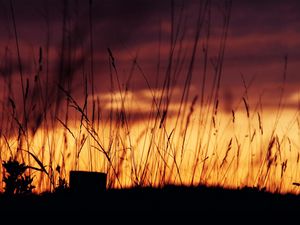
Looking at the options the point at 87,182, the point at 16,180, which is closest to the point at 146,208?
the point at 87,182

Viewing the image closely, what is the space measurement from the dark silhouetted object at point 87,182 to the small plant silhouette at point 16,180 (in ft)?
1.09

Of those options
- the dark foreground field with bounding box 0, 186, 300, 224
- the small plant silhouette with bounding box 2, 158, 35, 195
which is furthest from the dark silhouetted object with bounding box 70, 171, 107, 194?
the small plant silhouette with bounding box 2, 158, 35, 195

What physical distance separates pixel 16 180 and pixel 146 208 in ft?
2.71

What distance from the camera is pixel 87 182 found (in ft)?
8.86

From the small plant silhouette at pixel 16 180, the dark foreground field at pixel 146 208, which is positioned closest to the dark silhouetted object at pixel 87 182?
the dark foreground field at pixel 146 208

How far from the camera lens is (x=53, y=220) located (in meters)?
2.31

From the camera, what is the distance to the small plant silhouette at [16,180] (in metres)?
2.93

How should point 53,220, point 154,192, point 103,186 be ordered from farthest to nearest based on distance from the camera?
1. point 154,192
2. point 103,186
3. point 53,220

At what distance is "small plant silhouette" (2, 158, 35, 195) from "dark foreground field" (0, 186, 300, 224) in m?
0.08

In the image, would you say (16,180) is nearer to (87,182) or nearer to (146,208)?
(87,182)

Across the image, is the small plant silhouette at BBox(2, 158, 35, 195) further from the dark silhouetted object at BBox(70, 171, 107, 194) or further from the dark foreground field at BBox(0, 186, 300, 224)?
the dark silhouetted object at BBox(70, 171, 107, 194)

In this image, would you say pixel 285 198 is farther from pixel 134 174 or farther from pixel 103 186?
pixel 103 186

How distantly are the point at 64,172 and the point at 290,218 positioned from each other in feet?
4.20

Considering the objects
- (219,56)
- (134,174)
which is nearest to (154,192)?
(134,174)
